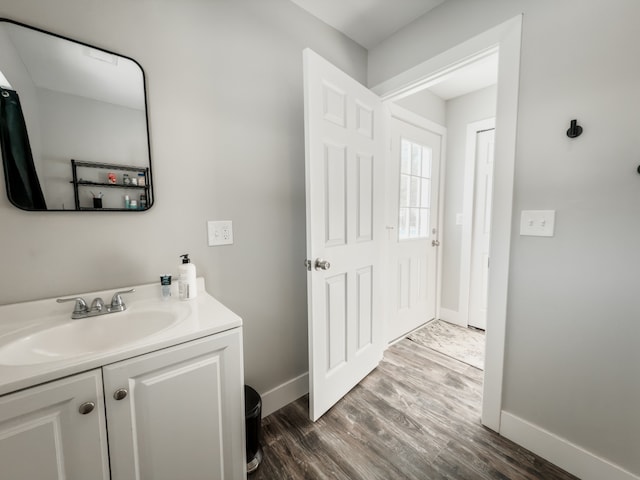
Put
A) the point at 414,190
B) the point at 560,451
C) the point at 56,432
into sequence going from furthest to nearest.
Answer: the point at 414,190
the point at 560,451
the point at 56,432

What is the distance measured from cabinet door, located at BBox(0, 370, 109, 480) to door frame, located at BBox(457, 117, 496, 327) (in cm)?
285

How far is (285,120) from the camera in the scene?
1521mm

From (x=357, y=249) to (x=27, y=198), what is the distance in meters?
1.50

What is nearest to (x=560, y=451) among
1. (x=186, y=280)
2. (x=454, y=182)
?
(x=186, y=280)

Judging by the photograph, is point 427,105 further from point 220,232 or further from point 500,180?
point 220,232

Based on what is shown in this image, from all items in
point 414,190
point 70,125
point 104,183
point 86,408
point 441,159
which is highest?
point 441,159

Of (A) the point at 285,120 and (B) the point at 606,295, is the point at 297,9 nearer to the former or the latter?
(A) the point at 285,120

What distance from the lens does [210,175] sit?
Result: 1275 millimetres

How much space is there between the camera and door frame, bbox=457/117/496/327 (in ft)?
8.26

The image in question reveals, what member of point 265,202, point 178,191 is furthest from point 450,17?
point 178,191

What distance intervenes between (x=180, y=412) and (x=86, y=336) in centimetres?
45

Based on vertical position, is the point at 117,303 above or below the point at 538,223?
below

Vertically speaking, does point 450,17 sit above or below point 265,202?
above

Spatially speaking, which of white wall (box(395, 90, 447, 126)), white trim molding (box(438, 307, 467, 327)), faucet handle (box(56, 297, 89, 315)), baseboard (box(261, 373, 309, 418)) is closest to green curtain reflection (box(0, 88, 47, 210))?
faucet handle (box(56, 297, 89, 315))
